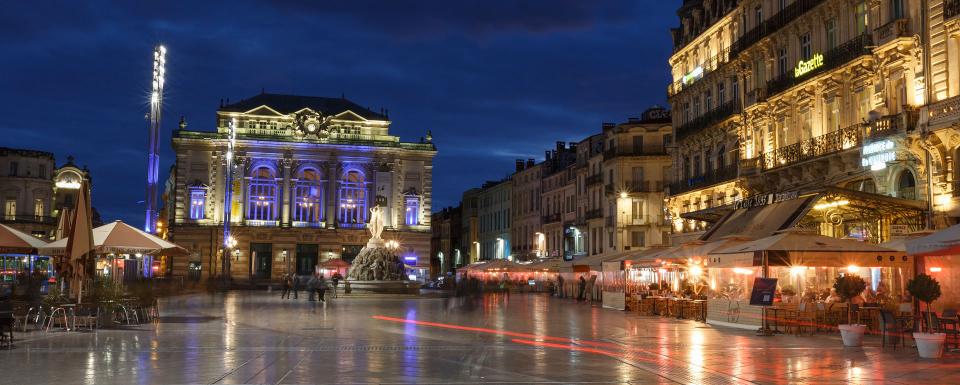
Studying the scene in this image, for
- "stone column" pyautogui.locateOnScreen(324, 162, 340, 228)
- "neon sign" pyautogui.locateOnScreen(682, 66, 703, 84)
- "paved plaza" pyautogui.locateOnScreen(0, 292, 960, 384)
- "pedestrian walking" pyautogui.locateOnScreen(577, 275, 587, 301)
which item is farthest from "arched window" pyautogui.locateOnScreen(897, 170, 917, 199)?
"stone column" pyautogui.locateOnScreen(324, 162, 340, 228)

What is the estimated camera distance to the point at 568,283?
2232 inches

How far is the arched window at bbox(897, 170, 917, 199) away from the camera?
28328mm

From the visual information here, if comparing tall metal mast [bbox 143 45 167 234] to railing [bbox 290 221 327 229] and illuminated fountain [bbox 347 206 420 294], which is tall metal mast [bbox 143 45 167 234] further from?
railing [bbox 290 221 327 229]

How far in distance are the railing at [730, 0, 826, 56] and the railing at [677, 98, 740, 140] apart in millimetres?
2364

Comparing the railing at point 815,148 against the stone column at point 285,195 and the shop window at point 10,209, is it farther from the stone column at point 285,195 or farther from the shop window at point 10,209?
the shop window at point 10,209

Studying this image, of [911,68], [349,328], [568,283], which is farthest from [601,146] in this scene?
[349,328]

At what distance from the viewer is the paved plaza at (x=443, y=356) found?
13828 millimetres

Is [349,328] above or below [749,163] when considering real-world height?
below

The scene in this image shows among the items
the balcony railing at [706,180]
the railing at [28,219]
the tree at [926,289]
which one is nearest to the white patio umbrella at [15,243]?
the tree at [926,289]

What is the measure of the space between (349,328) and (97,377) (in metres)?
10.8

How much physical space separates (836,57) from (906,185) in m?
5.54

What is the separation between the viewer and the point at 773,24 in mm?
37688

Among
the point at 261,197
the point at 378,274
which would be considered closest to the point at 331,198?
the point at 261,197

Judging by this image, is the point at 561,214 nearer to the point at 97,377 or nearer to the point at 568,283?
the point at 568,283
